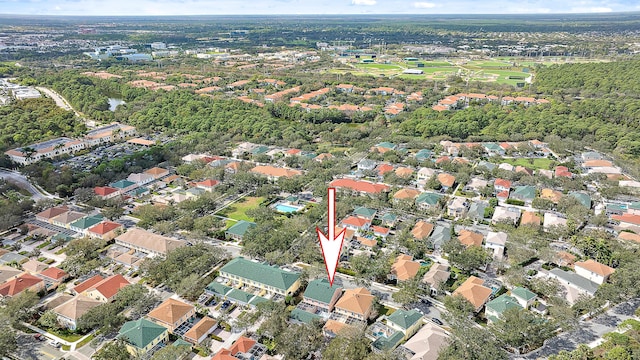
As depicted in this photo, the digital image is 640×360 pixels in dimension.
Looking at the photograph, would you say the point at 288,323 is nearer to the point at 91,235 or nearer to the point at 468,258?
the point at 468,258

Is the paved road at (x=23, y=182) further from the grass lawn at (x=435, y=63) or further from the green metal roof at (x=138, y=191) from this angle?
the grass lawn at (x=435, y=63)

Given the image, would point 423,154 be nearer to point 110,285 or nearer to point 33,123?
point 110,285

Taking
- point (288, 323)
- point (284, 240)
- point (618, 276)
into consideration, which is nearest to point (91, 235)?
point (284, 240)

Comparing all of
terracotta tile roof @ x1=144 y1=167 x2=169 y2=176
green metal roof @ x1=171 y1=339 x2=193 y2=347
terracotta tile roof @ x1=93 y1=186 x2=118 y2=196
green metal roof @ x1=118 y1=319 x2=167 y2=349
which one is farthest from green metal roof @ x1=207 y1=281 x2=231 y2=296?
terracotta tile roof @ x1=144 y1=167 x2=169 y2=176

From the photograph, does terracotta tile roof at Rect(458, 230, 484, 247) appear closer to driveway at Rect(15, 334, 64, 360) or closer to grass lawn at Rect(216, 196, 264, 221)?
grass lawn at Rect(216, 196, 264, 221)

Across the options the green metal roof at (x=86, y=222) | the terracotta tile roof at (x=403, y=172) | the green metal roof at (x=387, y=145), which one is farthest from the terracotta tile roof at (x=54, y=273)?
the green metal roof at (x=387, y=145)
